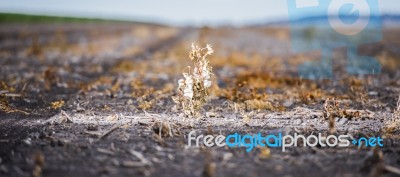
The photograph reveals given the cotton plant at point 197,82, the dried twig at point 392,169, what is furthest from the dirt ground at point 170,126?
the cotton plant at point 197,82

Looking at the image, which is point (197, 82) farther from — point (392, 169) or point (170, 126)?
point (392, 169)

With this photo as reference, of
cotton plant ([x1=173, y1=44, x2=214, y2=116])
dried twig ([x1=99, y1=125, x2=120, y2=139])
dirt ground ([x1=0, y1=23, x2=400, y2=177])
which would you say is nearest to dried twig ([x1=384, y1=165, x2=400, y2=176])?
dirt ground ([x1=0, y1=23, x2=400, y2=177])

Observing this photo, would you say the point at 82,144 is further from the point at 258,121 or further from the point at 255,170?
the point at 258,121

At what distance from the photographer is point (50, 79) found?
7.75 metres

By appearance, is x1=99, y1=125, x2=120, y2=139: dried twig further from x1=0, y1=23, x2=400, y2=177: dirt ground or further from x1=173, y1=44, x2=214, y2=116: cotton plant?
x1=173, y1=44, x2=214, y2=116: cotton plant

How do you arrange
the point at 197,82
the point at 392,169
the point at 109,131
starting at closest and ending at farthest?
the point at 392,169 → the point at 109,131 → the point at 197,82

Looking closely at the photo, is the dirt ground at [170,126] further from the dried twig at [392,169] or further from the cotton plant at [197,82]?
the cotton plant at [197,82]

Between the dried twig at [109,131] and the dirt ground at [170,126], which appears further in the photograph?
the dried twig at [109,131]


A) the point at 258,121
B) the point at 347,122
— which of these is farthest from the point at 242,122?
the point at 347,122

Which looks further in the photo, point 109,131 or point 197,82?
point 197,82

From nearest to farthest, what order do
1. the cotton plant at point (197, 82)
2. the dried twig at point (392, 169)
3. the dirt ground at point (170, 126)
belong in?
the dried twig at point (392, 169), the dirt ground at point (170, 126), the cotton plant at point (197, 82)

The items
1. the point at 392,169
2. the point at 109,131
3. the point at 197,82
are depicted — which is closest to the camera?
the point at 392,169

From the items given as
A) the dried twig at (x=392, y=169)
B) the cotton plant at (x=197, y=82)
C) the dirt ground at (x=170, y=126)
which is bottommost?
the dried twig at (x=392, y=169)

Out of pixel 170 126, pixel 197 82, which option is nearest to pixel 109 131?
pixel 170 126
